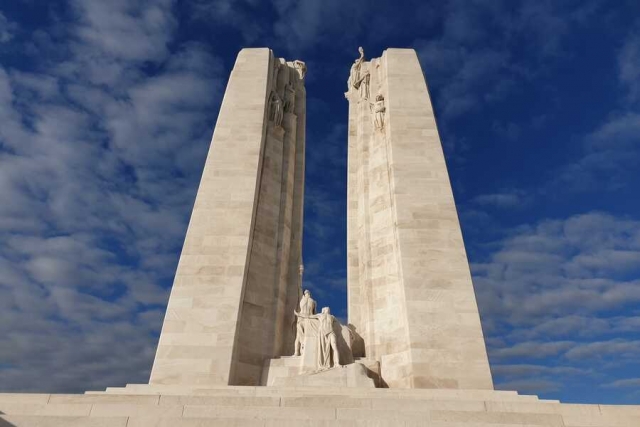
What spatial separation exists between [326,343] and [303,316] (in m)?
1.26

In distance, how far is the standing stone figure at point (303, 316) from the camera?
1221 centimetres

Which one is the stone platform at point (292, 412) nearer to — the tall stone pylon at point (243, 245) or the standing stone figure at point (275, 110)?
the tall stone pylon at point (243, 245)

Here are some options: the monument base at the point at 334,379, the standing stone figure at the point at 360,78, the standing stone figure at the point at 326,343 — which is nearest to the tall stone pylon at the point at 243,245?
the monument base at the point at 334,379

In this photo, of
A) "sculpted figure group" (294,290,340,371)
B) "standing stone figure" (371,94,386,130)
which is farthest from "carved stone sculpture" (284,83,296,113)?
"sculpted figure group" (294,290,340,371)

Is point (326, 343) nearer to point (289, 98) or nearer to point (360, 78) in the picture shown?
point (289, 98)

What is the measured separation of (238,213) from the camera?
532 inches

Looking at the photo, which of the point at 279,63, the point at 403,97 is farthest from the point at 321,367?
the point at 279,63

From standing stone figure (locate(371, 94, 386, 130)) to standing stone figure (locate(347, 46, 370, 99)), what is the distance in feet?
4.92

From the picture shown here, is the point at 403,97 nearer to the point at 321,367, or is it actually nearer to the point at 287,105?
the point at 287,105

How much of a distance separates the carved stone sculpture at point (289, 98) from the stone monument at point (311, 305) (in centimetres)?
6

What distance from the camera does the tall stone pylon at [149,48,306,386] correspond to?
36.5ft

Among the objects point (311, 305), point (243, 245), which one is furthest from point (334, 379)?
point (243, 245)

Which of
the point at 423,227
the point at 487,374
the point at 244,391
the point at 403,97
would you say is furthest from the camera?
the point at 403,97

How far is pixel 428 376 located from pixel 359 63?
45.2 feet
